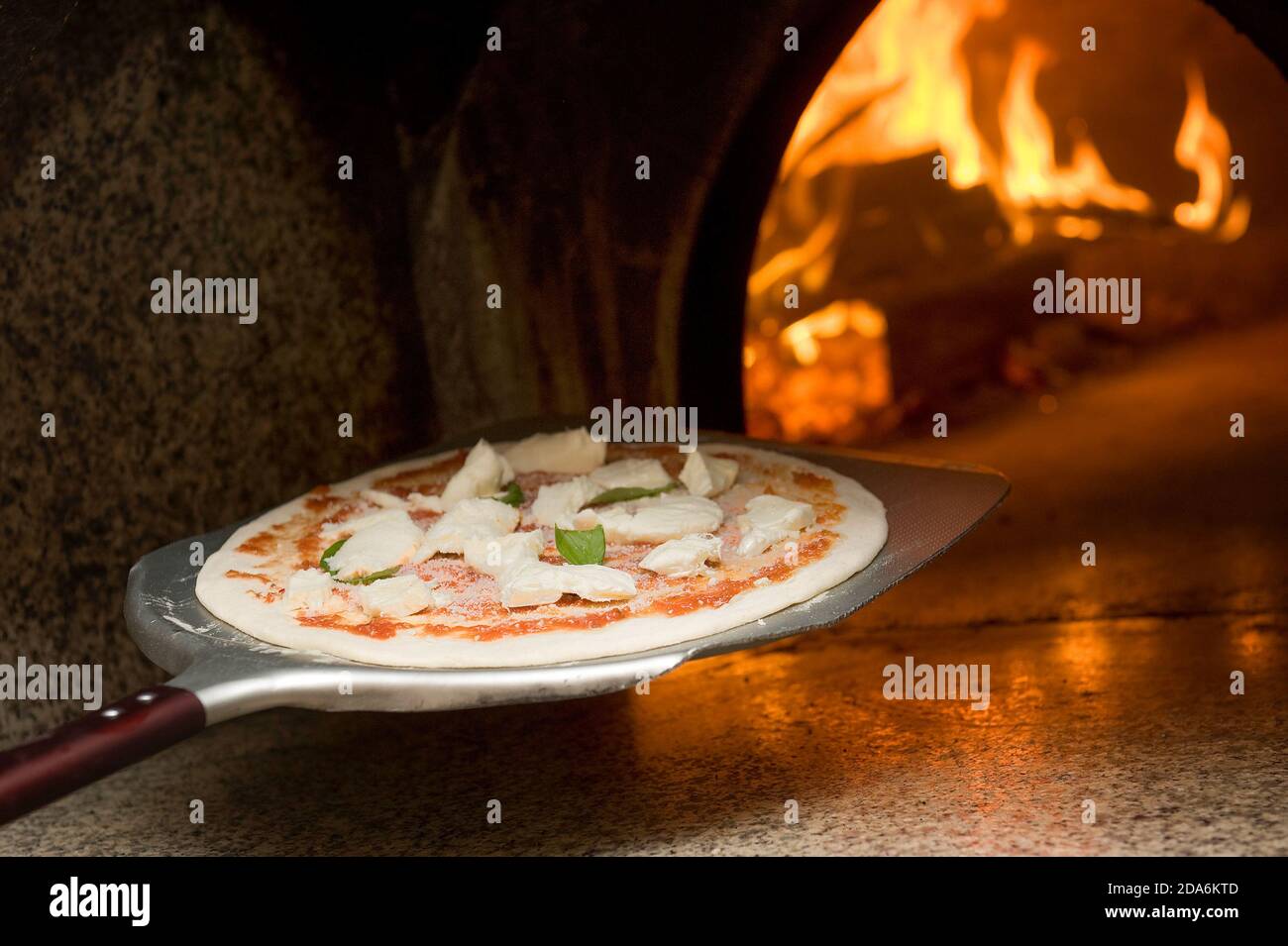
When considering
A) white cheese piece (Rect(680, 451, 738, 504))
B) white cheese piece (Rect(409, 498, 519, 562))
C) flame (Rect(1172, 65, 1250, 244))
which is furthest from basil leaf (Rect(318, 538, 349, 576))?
flame (Rect(1172, 65, 1250, 244))

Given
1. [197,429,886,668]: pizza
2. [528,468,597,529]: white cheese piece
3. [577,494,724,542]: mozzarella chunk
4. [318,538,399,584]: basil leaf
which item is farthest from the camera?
[528,468,597,529]: white cheese piece

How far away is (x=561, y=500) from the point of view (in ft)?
7.06

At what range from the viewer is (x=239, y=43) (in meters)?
2.43

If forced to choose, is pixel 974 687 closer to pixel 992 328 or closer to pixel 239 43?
pixel 239 43

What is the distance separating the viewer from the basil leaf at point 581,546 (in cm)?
190

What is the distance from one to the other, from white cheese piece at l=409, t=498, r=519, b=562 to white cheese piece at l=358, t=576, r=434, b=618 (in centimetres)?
18

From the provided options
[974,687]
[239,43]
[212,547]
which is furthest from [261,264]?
[974,687]

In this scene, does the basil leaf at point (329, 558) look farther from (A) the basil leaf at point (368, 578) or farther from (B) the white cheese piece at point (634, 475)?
(B) the white cheese piece at point (634, 475)

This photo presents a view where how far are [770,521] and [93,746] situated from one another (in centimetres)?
105

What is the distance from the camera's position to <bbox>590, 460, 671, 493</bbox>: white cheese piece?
222 centimetres

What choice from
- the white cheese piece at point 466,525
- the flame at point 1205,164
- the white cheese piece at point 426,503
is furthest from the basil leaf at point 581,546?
the flame at point 1205,164

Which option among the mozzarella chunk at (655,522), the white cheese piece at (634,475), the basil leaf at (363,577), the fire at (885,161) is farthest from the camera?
the fire at (885,161)

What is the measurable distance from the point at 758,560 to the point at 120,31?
142 cm

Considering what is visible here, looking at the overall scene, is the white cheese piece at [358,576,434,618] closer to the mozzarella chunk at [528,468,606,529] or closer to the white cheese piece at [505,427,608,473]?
the mozzarella chunk at [528,468,606,529]
